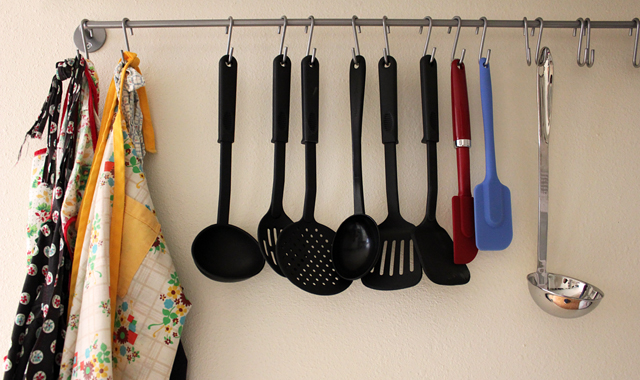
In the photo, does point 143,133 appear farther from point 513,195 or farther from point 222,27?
point 513,195

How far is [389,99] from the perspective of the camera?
29.4 inches

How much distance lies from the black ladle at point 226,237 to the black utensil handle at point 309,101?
0.13m

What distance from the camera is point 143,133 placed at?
2.59 ft

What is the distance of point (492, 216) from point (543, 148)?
6.6 inches

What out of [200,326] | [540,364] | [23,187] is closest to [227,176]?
[200,326]

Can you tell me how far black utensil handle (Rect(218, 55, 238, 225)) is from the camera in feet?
2.41

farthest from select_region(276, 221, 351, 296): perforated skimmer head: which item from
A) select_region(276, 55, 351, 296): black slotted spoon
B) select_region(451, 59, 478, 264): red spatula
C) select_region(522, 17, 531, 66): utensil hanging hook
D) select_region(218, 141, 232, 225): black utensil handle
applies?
select_region(522, 17, 531, 66): utensil hanging hook

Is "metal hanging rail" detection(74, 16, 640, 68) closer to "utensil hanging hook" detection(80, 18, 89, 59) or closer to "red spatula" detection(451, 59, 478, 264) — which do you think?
"utensil hanging hook" detection(80, 18, 89, 59)

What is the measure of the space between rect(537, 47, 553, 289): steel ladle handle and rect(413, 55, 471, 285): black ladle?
16cm

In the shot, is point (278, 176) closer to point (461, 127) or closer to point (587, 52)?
point (461, 127)

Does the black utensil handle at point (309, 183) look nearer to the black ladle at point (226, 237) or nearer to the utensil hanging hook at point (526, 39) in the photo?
the black ladle at point (226, 237)

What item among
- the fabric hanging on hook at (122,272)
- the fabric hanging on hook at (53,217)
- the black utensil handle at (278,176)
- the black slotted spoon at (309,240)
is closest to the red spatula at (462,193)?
the black slotted spoon at (309,240)

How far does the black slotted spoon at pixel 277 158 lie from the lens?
2.44ft

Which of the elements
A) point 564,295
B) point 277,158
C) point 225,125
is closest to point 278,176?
point 277,158
